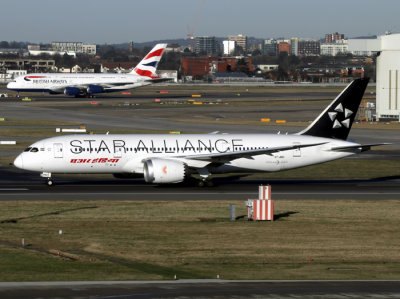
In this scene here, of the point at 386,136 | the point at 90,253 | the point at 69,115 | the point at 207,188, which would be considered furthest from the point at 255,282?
the point at 69,115

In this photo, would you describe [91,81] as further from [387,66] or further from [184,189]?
[184,189]

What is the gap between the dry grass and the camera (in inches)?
1109

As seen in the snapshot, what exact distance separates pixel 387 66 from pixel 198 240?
261 feet

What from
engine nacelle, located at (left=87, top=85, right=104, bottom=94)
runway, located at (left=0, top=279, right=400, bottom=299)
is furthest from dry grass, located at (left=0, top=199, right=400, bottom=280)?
engine nacelle, located at (left=87, top=85, right=104, bottom=94)

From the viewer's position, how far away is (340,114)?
54219 millimetres

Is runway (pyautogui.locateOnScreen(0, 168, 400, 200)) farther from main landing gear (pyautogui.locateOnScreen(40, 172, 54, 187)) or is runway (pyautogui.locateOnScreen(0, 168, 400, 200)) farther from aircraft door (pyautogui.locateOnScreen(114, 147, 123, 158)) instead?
aircraft door (pyautogui.locateOnScreen(114, 147, 123, 158))

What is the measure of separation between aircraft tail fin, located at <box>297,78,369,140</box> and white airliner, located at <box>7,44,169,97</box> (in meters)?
109

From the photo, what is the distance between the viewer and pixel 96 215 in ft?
132

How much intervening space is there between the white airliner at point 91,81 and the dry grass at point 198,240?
118 metres

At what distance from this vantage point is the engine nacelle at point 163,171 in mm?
49438

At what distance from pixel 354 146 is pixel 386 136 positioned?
1576 inches

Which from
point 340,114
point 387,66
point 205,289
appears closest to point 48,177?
point 340,114

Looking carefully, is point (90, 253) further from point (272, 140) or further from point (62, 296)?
point (272, 140)

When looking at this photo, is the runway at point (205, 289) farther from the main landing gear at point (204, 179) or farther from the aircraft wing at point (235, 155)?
the main landing gear at point (204, 179)
